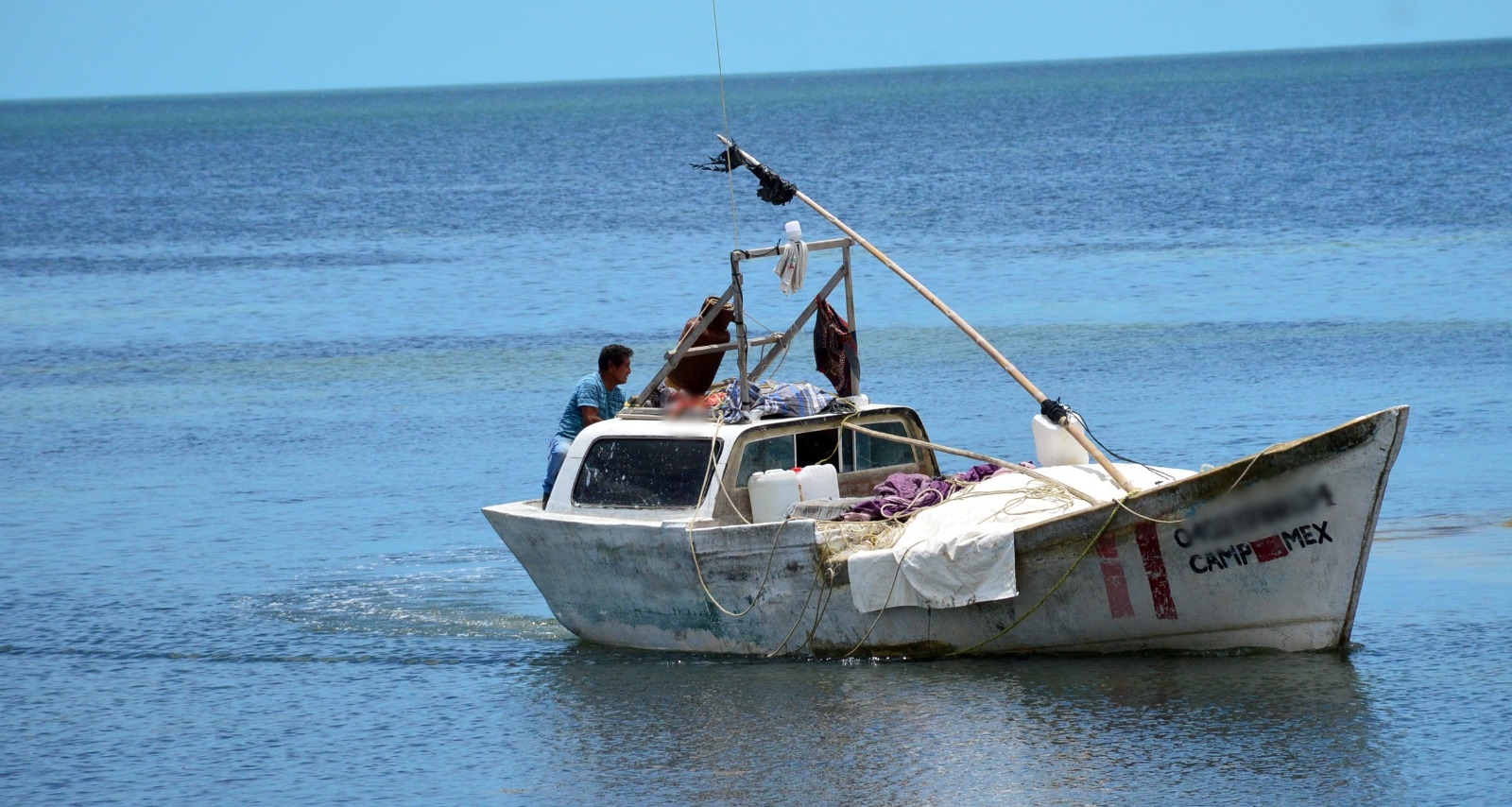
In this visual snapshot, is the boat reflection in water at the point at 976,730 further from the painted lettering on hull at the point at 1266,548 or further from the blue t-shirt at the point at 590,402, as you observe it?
the blue t-shirt at the point at 590,402

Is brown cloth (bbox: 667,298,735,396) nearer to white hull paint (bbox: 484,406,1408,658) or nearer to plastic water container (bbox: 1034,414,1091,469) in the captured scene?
white hull paint (bbox: 484,406,1408,658)

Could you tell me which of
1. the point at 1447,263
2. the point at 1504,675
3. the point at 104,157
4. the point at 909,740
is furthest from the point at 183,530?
the point at 104,157

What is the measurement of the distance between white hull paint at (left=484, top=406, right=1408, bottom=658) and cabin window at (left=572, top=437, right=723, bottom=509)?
22 cm

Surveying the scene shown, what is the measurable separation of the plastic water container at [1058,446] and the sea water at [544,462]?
1219 mm

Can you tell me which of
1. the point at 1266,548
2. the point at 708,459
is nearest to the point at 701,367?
the point at 708,459

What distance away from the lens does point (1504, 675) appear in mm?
11062

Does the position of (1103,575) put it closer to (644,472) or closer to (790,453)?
(790,453)

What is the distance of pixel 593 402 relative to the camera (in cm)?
1270

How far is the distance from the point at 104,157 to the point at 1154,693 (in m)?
102

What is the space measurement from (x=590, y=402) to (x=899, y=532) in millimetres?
2506

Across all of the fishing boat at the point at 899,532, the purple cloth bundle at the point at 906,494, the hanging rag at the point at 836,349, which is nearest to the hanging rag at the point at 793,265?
the fishing boat at the point at 899,532

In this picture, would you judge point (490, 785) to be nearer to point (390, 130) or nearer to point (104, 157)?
point (104, 157)

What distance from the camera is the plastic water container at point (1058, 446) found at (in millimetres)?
11727

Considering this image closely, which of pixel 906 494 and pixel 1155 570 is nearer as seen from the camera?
pixel 1155 570
